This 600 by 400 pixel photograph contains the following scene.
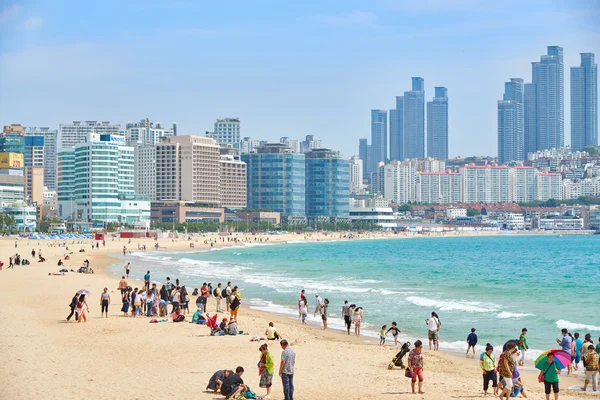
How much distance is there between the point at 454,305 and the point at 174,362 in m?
20.3

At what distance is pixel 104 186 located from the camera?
565ft

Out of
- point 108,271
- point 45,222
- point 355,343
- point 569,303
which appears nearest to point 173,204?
point 45,222

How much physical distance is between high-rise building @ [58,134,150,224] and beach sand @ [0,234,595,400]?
141968 mm

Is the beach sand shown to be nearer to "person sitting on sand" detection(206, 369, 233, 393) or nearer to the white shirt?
"person sitting on sand" detection(206, 369, 233, 393)

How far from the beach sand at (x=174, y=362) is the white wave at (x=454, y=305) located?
877cm

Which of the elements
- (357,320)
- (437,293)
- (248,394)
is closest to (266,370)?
(248,394)

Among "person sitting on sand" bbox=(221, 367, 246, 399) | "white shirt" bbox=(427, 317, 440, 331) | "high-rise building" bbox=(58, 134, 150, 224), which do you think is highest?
"high-rise building" bbox=(58, 134, 150, 224)

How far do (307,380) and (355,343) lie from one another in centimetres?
752

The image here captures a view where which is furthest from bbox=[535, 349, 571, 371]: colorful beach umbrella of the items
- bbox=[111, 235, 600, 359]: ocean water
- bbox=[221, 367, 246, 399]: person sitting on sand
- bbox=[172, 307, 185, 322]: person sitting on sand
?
bbox=[172, 307, 185, 322]: person sitting on sand

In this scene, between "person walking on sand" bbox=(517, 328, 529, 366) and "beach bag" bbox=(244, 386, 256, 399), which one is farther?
"person walking on sand" bbox=(517, 328, 529, 366)

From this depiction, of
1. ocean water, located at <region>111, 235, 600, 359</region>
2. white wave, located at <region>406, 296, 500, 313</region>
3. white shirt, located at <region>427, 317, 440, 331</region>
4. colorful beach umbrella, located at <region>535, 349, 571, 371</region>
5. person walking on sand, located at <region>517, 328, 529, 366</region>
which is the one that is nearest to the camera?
colorful beach umbrella, located at <region>535, 349, 571, 371</region>

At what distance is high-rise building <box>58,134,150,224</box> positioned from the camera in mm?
172250

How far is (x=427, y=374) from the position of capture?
2150 cm

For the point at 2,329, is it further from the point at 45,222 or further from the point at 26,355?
the point at 45,222
